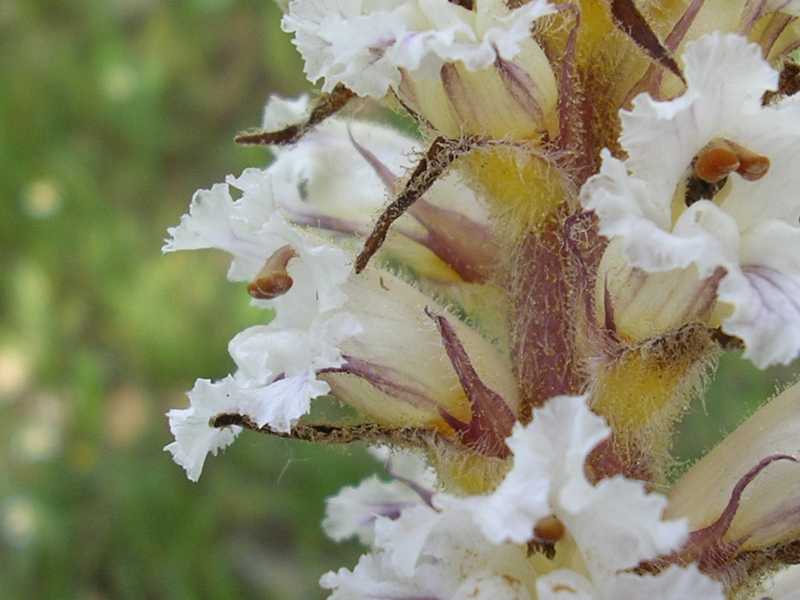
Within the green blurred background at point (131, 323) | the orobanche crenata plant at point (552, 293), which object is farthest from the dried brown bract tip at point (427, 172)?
the green blurred background at point (131, 323)

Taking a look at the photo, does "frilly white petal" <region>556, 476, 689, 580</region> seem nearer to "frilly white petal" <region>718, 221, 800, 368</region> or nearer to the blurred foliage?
"frilly white petal" <region>718, 221, 800, 368</region>

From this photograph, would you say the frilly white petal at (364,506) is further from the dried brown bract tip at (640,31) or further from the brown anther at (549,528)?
the dried brown bract tip at (640,31)

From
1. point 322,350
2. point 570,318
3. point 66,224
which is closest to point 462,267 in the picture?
point 570,318

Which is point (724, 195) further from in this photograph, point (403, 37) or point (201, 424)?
point (201, 424)

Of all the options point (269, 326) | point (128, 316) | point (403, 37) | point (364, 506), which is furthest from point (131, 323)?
point (403, 37)

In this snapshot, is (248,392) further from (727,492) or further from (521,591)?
(727,492)

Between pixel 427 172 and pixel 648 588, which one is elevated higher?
pixel 427 172
